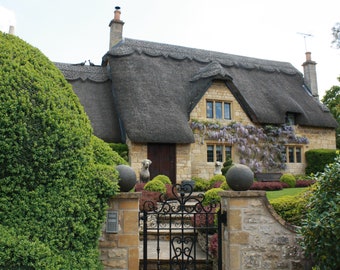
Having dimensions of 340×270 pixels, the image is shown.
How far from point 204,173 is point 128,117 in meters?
4.92

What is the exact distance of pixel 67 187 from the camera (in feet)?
12.7

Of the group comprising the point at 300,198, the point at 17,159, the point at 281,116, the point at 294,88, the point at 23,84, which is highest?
the point at 294,88

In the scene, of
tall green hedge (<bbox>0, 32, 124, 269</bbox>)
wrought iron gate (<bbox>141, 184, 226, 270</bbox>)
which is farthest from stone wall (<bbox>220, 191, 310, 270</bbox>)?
tall green hedge (<bbox>0, 32, 124, 269</bbox>)

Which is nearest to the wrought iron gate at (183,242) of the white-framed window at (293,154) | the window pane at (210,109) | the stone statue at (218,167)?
the stone statue at (218,167)

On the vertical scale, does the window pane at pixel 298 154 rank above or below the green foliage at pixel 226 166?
above

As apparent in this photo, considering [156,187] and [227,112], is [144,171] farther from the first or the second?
[227,112]

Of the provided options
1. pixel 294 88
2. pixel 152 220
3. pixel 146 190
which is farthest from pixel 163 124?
pixel 294 88

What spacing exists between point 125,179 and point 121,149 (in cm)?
Answer: 1123

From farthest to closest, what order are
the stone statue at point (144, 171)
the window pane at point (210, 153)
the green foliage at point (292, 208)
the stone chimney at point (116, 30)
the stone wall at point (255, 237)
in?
the stone chimney at point (116, 30) → the window pane at point (210, 153) → the stone statue at point (144, 171) → the green foliage at point (292, 208) → the stone wall at point (255, 237)

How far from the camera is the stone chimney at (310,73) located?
2480 centimetres

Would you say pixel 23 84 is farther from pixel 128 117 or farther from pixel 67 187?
pixel 128 117

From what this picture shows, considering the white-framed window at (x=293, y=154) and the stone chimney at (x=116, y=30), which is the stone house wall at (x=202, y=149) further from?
the stone chimney at (x=116, y=30)

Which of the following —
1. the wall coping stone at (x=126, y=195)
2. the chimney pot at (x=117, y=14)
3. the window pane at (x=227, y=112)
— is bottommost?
the wall coping stone at (x=126, y=195)

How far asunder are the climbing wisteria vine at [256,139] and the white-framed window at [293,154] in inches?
15.7
